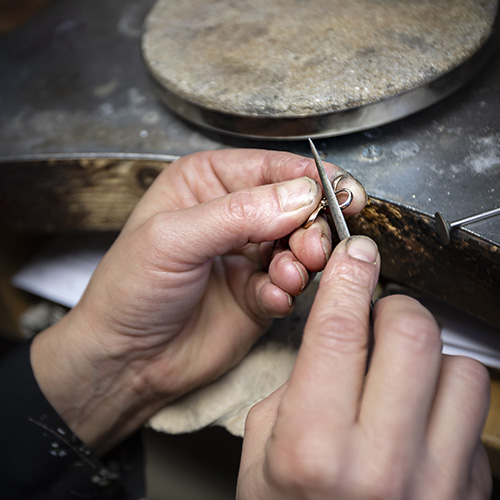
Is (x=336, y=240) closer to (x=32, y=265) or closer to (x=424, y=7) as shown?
(x=424, y=7)

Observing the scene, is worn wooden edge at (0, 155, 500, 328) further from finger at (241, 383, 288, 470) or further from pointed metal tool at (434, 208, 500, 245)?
finger at (241, 383, 288, 470)

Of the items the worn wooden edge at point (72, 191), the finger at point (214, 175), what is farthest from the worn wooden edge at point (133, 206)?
the finger at point (214, 175)

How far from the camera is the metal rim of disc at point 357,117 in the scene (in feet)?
3.10

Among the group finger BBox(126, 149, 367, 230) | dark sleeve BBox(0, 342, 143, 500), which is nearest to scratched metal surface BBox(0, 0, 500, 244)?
finger BBox(126, 149, 367, 230)

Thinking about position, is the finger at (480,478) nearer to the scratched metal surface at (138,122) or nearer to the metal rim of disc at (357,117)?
the scratched metal surface at (138,122)

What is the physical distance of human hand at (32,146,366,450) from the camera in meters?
0.79

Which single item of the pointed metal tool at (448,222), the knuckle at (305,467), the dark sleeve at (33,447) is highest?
the knuckle at (305,467)

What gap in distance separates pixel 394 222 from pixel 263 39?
528 mm

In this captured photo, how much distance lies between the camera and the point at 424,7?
3.63 ft

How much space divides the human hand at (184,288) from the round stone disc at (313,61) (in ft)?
0.40

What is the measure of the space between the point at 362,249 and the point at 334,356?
153mm

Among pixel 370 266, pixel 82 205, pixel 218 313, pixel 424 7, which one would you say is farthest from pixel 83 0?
pixel 370 266

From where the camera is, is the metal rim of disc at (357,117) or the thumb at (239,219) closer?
the thumb at (239,219)

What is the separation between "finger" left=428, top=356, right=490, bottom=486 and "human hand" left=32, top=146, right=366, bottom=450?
26cm
